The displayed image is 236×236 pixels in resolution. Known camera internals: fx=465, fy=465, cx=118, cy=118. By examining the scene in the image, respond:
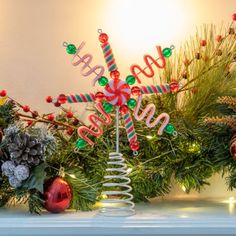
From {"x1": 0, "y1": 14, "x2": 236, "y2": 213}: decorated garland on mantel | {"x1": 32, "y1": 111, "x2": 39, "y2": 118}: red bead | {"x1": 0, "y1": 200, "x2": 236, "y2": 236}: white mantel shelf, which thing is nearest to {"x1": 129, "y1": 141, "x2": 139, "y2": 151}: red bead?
{"x1": 0, "y1": 14, "x2": 236, "y2": 213}: decorated garland on mantel

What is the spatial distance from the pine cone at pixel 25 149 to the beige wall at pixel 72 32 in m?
0.22

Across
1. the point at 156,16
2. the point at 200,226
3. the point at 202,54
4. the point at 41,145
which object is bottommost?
the point at 200,226

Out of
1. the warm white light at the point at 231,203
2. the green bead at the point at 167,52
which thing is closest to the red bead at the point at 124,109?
the green bead at the point at 167,52

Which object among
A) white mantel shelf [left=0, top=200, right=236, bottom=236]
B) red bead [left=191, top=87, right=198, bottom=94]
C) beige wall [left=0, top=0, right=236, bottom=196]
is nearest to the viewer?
white mantel shelf [left=0, top=200, right=236, bottom=236]

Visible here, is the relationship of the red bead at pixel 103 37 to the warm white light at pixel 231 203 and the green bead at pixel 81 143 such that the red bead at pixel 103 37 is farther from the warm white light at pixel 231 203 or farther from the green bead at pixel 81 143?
the warm white light at pixel 231 203

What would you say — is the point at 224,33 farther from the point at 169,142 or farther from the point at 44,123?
the point at 44,123

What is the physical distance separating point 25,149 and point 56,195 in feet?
0.30

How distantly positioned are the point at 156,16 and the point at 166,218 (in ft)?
1.44

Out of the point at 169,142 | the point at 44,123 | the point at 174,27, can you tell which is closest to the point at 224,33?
the point at 174,27

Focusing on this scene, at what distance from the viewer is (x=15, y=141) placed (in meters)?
0.75

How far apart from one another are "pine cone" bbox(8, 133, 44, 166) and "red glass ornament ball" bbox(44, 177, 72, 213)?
4 centimetres

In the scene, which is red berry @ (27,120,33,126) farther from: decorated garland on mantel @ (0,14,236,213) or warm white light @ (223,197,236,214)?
warm white light @ (223,197,236,214)

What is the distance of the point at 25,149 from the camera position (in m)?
0.76

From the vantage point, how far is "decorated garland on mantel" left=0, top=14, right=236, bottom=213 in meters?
0.77
